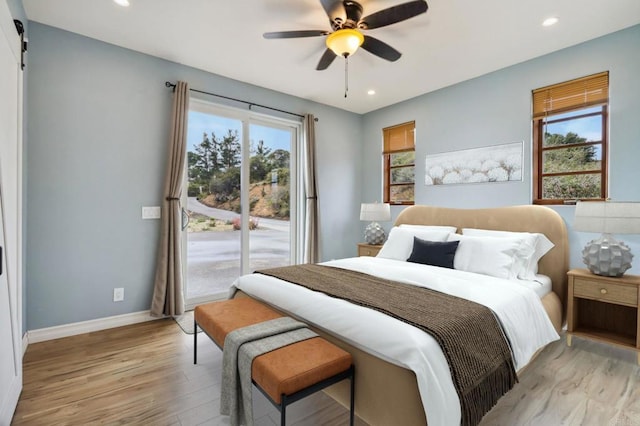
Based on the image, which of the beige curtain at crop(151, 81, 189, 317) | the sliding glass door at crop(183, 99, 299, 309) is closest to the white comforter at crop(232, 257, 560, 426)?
the beige curtain at crop(151, 81, 189, 317)

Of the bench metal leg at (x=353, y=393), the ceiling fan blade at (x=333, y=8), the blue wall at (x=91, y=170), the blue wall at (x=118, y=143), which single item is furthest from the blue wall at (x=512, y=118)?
the blue wall at (x=91, y=170)

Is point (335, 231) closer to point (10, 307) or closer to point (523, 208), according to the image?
point (523, 208)

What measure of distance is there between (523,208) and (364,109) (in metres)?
2.87

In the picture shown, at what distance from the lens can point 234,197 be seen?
13.3ft

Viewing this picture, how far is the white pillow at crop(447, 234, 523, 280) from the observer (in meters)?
2.68

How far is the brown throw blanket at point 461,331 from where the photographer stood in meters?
1.49

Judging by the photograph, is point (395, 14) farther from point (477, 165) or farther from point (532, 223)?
point (532, 223)

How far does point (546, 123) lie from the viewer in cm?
332

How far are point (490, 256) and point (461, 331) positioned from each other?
4.64ft

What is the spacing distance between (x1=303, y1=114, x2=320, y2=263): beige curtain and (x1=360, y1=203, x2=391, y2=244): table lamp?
0.74 m

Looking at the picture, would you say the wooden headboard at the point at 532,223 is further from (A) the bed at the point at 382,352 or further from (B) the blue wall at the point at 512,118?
(B) the blue wall at the point at 512,118

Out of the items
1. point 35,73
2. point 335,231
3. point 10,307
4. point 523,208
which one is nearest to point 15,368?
point 10,307

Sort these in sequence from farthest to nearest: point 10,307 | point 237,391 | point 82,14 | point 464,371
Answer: point 82,14, point 10,307, point 237,391, point 464,371

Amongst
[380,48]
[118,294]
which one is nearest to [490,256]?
[380,48]
